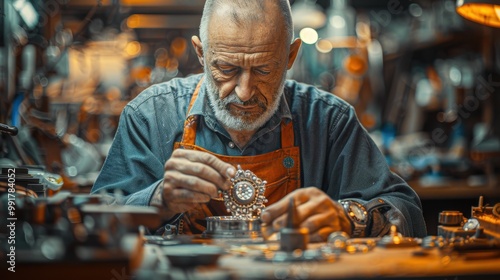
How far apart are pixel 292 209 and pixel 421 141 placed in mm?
5768

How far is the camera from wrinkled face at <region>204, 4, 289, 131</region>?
2.86 meters

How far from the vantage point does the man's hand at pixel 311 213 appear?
2318mm

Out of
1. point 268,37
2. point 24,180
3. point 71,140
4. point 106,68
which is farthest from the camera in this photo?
point 106,68

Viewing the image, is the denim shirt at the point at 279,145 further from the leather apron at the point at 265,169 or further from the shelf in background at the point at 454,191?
the shelf in background at the point at 454,191

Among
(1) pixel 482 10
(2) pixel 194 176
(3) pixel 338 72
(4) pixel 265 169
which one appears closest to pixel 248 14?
(4) pixel 265 169

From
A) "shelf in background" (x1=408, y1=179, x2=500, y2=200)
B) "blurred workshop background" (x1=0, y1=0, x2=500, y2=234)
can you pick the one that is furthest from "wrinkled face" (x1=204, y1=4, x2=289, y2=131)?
"shelf in background" (x1=408, y1=179, x2=500, y2=200)

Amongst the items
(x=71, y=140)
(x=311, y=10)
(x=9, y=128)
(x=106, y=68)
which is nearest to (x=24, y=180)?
(x=9, y=128)

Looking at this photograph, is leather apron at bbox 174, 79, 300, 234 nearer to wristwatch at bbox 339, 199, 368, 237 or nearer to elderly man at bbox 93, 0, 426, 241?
elderly man at bbox 93, 0, 426, 241

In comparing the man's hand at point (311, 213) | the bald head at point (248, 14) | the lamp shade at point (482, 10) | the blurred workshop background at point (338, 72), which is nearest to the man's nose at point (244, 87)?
the bald head at point (248, 14)

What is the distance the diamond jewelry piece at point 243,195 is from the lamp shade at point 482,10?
1.44 meters

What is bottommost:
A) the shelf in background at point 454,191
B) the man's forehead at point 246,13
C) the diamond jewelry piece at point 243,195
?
the shelf in background at point 454,191

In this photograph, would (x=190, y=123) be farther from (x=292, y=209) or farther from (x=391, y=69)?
(x=391, y=69)

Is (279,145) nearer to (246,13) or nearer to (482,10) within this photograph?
(246,13)

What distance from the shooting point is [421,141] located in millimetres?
7617
